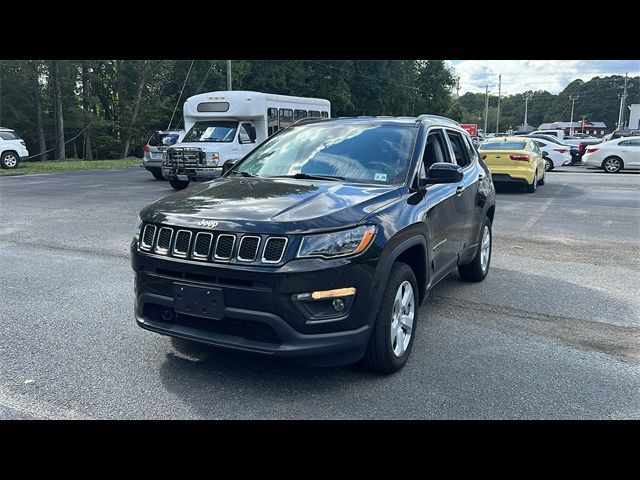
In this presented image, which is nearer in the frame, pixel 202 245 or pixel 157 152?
pixel 202 245

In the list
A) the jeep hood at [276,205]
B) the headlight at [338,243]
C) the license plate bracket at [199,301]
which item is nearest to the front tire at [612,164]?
the jeep hood at [276,205]

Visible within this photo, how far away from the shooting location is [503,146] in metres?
15.5

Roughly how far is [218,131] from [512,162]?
862 cm

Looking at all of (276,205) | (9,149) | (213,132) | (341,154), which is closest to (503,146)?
(213,132)

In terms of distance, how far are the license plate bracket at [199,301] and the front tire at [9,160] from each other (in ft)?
79.0

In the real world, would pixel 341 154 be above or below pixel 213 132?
above

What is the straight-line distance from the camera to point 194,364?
4.01 metres

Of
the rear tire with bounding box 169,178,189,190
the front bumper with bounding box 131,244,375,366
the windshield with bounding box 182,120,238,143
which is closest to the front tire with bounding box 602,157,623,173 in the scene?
the windshield with bounding box 182,120,238,143

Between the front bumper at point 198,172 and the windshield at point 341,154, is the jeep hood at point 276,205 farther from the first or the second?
the front bumper at point 198,172

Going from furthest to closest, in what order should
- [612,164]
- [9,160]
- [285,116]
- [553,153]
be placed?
[553,153] < [9,160] < [612,164] < [285,116]

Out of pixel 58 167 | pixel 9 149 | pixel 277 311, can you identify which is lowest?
pixel 58 167

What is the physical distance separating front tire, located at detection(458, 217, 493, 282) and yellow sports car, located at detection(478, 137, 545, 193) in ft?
29.1

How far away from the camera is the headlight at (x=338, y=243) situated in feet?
11.0

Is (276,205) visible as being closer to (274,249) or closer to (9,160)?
(274,249)
